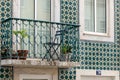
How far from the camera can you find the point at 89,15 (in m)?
14.3

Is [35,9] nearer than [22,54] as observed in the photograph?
No

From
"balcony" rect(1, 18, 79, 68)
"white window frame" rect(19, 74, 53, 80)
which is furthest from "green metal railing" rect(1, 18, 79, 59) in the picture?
"white window frame" rect(19, 74, 53, 80)

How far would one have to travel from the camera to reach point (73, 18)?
45.0 ft

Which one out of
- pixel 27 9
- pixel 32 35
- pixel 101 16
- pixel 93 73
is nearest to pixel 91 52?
pixel 93 73

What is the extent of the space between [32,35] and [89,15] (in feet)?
7.16

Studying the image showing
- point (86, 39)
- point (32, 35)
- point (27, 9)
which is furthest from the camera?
point (86, 39)

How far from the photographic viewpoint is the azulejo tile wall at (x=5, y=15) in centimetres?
1210

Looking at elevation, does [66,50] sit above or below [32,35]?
below

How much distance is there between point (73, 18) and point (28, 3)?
139cm

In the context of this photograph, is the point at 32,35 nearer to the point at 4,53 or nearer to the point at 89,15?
the point at 4,53

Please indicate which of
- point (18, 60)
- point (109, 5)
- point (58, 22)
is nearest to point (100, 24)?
point (109, 5)

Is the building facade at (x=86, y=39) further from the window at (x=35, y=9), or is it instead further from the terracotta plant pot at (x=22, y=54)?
the terracotta plant pot at (x=22, y=54)

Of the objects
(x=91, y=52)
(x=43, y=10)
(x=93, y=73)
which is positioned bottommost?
(x=93, y=73)

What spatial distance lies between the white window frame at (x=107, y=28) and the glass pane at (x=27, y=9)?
1516 mm
